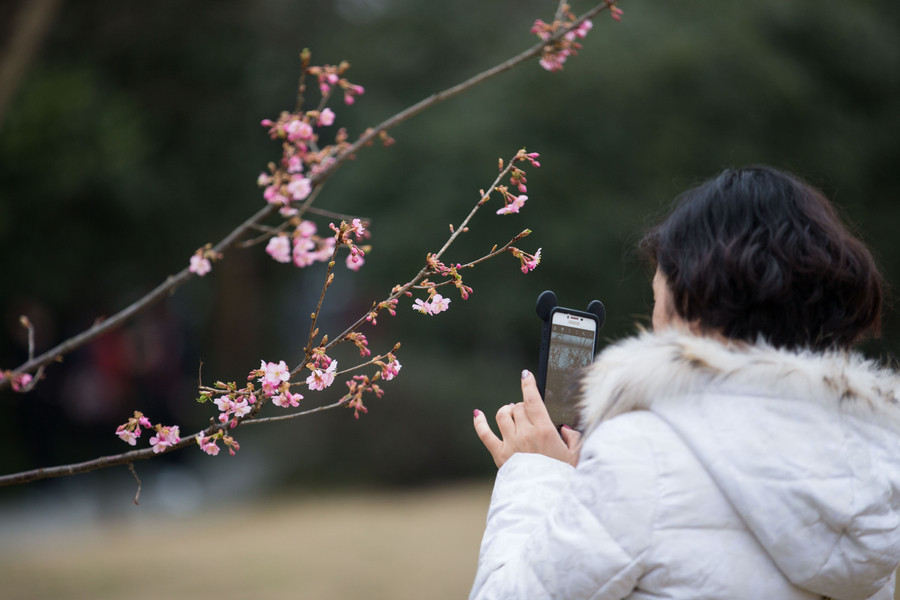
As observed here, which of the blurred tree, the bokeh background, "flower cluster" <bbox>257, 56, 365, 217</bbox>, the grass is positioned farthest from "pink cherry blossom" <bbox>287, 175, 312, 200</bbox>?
the blurred tree

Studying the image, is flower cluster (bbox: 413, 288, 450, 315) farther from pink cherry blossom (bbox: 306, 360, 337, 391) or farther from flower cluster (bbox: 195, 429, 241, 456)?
flower cluster (bbox: 195, 429, 241, 456)

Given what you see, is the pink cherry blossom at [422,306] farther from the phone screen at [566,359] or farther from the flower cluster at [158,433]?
the flower cluster at [158,433]

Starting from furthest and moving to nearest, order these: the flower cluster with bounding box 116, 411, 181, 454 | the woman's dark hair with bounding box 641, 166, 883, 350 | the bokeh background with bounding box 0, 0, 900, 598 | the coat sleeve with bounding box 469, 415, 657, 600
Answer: the bokeh background with bounding box 0, 0, 900, 598
the flower cluster with bounding box 116, 411, 181, 454
the woman's dark hair with bounding box 641, 166, 883, 350
the coat sleeve with bounding box 469, 415, 657, 600

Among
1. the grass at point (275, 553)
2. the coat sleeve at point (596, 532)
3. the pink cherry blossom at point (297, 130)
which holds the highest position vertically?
the pink cherry blossom at point (297, 130)

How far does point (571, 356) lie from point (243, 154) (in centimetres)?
863

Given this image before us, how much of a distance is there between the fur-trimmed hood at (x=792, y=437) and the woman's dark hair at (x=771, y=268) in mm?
52

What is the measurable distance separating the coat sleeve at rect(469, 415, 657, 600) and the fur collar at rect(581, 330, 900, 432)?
46 millimetres

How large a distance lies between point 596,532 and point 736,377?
27 cm

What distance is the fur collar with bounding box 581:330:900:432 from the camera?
1.22 metres

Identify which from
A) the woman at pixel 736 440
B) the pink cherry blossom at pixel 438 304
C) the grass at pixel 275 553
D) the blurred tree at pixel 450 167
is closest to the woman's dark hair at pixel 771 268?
the woman at pixel 736 440

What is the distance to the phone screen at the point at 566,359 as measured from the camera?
156 centimetres

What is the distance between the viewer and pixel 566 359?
161 centimetres

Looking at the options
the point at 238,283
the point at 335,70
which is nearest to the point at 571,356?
the point at 335,70

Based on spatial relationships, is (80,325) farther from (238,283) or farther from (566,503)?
(566,503)
